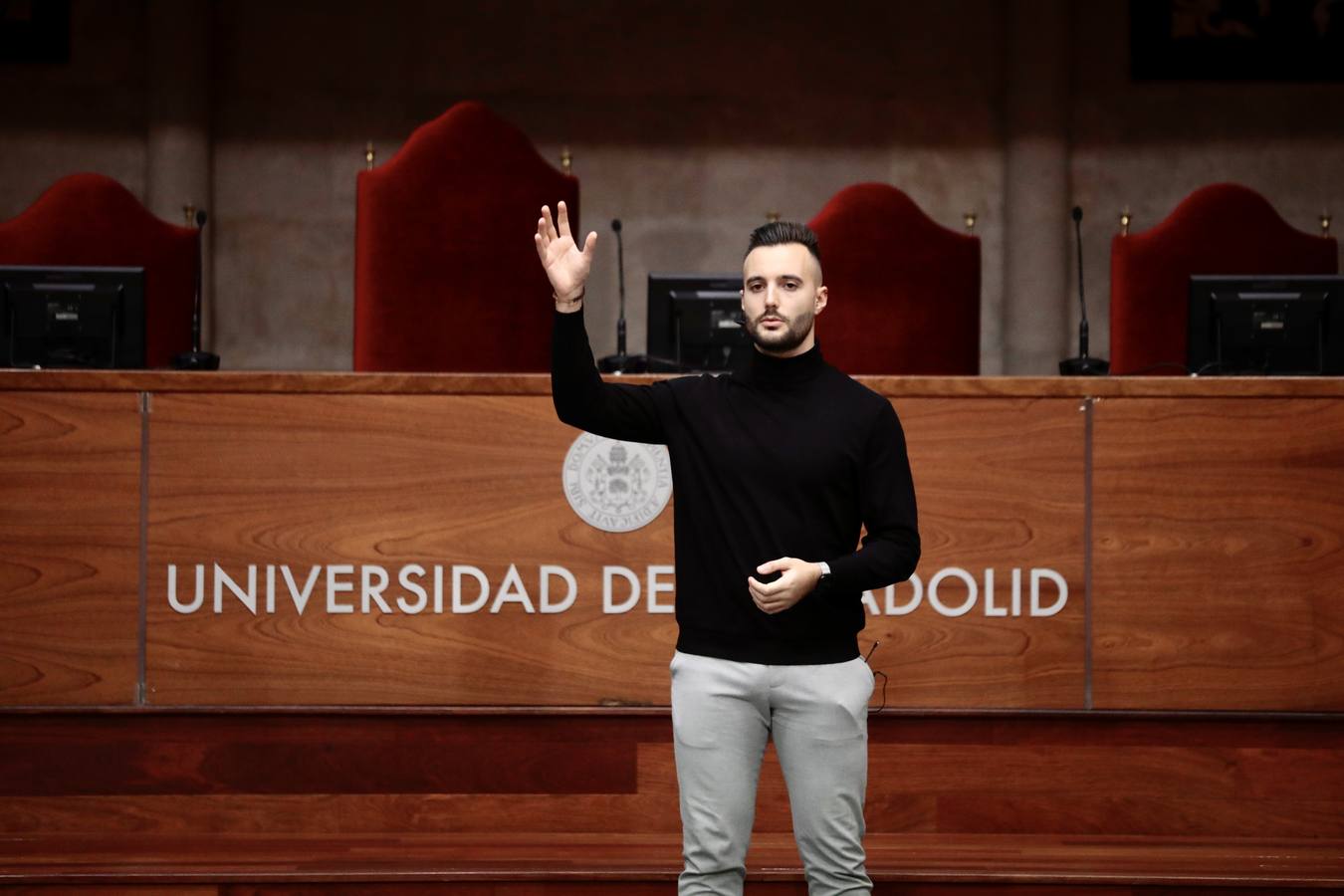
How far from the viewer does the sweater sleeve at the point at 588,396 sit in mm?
1606

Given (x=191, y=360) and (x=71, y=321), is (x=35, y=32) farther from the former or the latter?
(x=191, y=360)

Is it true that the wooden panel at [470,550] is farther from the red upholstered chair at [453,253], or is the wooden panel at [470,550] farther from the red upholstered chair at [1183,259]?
the red upholstered chair at [1183,259]

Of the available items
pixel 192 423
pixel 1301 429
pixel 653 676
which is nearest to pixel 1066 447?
pixel 1301 429

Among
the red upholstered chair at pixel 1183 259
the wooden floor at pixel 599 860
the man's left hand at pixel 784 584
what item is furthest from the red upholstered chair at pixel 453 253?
the man's left hand at pixel 784 584

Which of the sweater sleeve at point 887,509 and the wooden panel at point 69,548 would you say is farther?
the wooden panel at point 69,548

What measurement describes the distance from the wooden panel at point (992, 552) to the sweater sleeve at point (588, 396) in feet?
2.99

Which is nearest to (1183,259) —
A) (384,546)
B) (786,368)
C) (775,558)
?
(384,546)

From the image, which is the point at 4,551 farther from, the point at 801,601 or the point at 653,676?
the point at 801,601

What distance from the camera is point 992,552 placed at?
2.49 metres

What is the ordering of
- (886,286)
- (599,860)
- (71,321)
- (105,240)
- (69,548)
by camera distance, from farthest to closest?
(886,286), (105,240), (71,321), (69,548), (599,860)

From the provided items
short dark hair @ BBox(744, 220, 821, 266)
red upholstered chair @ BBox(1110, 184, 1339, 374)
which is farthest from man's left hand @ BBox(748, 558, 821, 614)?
red upholstered chair @ BBox(1110, 184, 1339, 374)

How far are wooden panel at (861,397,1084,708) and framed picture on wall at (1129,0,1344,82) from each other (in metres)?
3.58

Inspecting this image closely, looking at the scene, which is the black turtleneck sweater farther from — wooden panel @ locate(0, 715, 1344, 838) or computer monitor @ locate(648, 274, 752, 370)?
computer monitor @ locate(648, 274, 752, 370)

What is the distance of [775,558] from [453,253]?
259 centimetres
